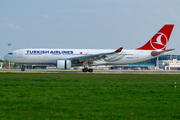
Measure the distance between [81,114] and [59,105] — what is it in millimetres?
1818

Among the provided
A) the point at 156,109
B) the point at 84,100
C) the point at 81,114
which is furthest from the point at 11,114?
the point at 156,109

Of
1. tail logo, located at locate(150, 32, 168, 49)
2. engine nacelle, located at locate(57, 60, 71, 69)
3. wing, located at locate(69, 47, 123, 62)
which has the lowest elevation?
engine nacelle, located at locate(57, 60, 71, 69)

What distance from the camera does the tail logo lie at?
41938mm

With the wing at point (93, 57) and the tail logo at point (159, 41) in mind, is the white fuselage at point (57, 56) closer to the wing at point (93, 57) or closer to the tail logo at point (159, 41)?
the wing at point (93, 57)

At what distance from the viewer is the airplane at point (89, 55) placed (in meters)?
38.2

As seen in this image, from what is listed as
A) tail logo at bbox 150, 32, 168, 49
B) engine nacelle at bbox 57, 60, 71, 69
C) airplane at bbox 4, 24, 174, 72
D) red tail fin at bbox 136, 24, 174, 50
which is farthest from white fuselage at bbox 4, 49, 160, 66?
engine nacelle at bbox 57, 60, 71, 69

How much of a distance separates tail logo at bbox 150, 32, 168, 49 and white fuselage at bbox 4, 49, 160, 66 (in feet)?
7.88

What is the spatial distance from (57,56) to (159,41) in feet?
58.6

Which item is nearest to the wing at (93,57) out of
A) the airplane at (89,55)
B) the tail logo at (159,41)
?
the airplane at (89,55)

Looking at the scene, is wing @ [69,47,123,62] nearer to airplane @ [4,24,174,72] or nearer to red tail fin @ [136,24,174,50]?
airplane @ [4,24,174,72]

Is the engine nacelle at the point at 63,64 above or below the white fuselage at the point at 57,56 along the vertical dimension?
below

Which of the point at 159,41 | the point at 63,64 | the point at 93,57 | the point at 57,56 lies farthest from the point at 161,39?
the point at 57,56

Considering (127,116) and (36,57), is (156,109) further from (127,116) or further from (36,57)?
(36,57)

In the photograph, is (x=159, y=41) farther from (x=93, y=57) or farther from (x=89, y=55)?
(x=89, y=55)
